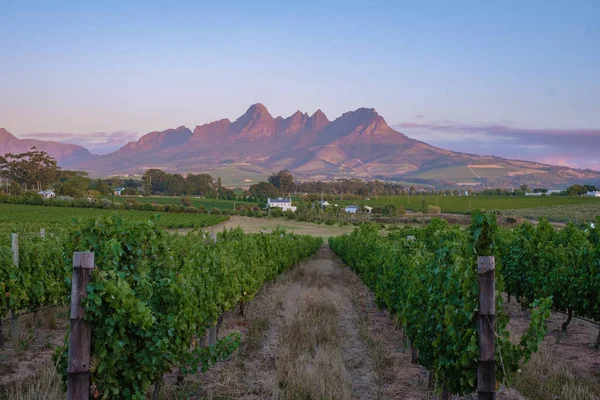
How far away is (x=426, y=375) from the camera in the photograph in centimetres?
827

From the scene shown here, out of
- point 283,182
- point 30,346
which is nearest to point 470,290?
point 30,346

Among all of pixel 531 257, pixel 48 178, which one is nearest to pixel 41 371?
pixel 531 257

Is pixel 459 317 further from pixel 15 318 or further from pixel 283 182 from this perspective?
pixel 283 182

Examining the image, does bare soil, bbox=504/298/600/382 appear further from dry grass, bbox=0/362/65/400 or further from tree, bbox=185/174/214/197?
tree, bbox=185/174/214/197

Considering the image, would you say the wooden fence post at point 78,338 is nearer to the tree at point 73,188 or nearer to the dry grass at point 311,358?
the dry grass at point 311,358

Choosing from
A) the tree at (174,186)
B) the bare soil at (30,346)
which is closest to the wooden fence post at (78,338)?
the bare soil at (30,346)

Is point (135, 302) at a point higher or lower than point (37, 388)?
higher

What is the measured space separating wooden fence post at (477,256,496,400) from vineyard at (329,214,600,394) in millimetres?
116

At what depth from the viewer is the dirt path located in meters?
7.13

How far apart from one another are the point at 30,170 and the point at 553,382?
127m

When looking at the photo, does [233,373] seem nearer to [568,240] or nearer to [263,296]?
[263,296]

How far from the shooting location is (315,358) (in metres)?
8.25

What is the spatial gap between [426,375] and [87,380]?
5.47 meters

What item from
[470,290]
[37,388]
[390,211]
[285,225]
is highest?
[470,290]
